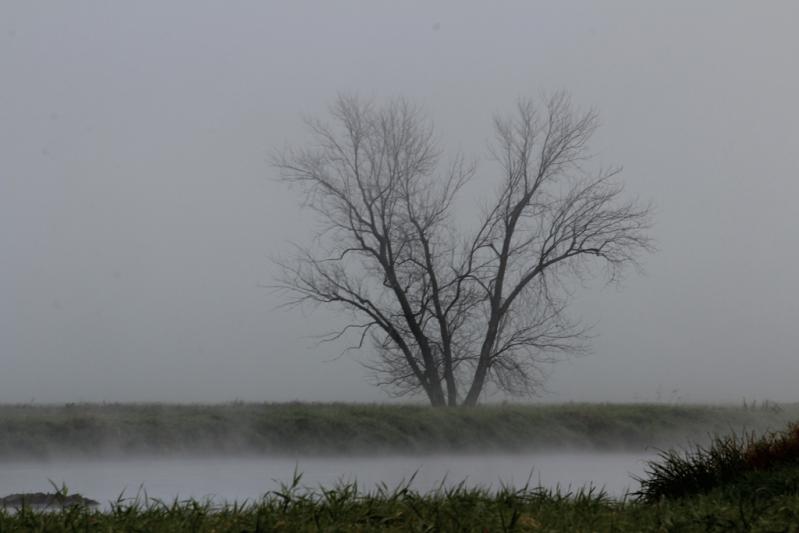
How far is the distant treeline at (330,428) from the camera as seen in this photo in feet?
31.4

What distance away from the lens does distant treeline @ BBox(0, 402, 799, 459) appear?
9.56m

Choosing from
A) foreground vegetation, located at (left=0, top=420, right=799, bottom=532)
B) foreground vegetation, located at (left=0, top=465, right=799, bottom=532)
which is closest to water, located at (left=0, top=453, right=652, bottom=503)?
foreground vegetation, located at (left=0, top=420, right=799, bottom=532)

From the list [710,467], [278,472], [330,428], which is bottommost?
[278,472]

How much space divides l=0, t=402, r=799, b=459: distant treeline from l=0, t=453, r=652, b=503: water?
29 centimetres

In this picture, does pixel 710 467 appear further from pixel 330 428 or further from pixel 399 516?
pixel 330 428

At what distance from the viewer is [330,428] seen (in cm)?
1041

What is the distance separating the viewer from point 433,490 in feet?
14.6

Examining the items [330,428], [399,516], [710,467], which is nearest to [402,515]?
[399,516]

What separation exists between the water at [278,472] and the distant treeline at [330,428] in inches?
11.3

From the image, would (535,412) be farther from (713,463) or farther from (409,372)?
(713,463)

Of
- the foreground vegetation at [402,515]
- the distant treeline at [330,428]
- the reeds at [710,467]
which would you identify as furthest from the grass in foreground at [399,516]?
the distant treeline at [330,428]

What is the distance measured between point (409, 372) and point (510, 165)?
3982 millimetres

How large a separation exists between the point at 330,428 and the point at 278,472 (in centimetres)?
201

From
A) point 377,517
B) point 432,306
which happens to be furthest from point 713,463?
point 432,306
